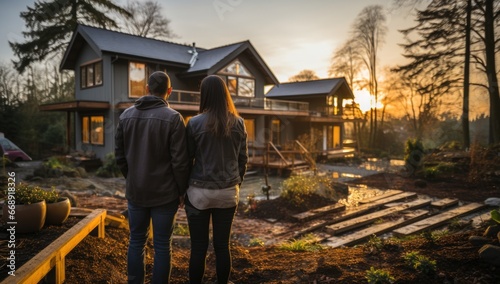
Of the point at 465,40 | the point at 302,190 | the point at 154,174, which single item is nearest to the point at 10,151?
the point at 302,190

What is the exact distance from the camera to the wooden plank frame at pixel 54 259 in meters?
2.13

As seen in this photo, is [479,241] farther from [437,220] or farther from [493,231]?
[437,220]

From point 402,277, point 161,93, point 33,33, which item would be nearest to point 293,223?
point 402,277

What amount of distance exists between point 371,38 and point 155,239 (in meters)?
31.6

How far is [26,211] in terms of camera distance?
2.97 metres

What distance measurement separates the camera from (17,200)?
9.90 feet

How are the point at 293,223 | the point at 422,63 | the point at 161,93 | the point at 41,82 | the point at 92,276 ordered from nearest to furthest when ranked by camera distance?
the point at 161,93 < the point at 92,276 < the point at 293,223 < the point at 422,63 < the point at 41,82

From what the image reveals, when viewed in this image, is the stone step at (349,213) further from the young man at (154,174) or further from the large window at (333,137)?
the large window at (333,137)

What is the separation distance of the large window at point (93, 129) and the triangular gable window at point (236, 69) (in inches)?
294

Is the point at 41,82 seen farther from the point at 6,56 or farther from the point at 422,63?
the point at 422,63

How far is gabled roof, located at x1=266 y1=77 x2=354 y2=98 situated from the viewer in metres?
26.8

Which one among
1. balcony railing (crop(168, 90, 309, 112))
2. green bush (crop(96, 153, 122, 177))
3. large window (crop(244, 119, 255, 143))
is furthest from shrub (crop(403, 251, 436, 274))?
large window (crop(244, 119, 255, 143))

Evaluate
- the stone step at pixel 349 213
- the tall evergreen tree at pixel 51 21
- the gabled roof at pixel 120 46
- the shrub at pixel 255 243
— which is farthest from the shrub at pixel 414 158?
the tall evergreen tree at pixel 51 21

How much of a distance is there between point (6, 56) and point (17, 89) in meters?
2.42
